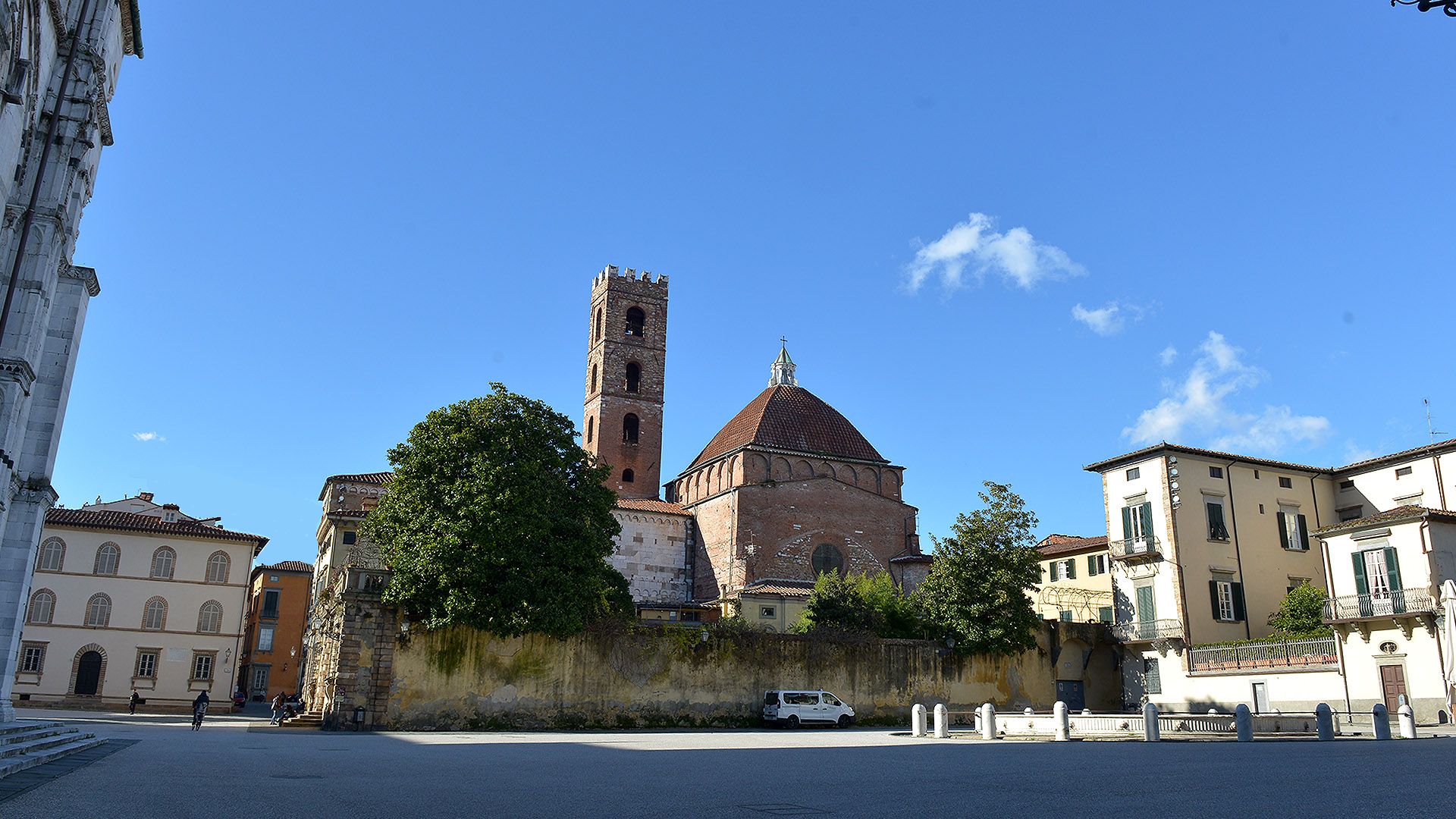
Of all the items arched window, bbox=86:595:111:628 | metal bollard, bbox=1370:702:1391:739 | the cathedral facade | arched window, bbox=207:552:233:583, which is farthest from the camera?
the cathedral facade

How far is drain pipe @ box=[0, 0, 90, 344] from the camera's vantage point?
1645 centimetres

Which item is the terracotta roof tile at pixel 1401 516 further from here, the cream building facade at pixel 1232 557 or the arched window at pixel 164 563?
the arched window at pixel 164 563

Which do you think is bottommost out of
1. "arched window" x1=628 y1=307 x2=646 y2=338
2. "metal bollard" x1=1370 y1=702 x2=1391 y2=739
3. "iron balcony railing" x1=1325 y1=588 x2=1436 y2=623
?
"metal bollard" x1=1370 y1=702 x2=1391 y2=739

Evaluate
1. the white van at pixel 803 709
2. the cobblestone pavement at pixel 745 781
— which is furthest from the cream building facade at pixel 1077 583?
the cobblestone pavement at pixel 745 781

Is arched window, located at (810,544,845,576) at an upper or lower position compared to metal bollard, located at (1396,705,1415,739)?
upper

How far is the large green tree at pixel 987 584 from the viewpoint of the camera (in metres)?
35.5

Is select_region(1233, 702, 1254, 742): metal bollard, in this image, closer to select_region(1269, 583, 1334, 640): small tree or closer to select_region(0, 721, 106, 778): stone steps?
select_region(1269, 583, 1334, 640): small tree

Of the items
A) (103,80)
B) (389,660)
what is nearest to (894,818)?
(103,80)

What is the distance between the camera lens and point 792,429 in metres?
54.9

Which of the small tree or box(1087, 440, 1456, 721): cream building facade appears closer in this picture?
box(1087, 440, 1456, 721): cream building facade

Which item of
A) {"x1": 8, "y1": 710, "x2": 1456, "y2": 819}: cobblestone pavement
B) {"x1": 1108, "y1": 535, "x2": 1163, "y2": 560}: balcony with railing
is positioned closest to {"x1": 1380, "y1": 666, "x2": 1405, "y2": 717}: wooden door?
{"x1": 1108, "y1": 535, "x2": 1163, "y2": 560}: balcony with railing

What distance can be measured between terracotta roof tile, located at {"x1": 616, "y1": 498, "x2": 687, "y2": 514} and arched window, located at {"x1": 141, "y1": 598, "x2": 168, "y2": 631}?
20.7 meters

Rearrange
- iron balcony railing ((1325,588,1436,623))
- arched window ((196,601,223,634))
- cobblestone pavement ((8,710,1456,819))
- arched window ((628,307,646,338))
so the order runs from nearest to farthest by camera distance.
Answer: cobblestone pavement ((8,710,1456,819)) < iron balcony railing ((1325,588,1436,623)) < arched window ((196,601,223,634)) < arched window ((628,307,646,338))

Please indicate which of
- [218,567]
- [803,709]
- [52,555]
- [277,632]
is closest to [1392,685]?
[803,709]
